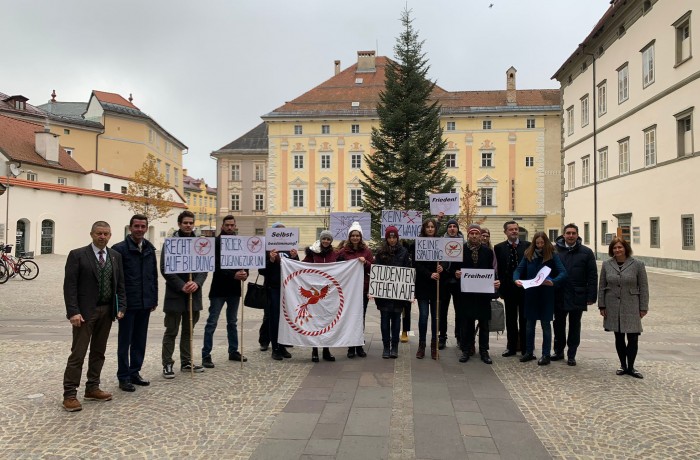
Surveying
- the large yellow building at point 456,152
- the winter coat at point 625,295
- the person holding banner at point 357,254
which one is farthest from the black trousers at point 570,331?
the large yellow building at point 456,152

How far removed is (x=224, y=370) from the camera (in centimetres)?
639

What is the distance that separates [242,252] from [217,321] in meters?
1.06

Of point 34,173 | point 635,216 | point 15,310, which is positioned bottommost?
point 15,310

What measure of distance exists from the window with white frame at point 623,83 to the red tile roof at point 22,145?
139 feet

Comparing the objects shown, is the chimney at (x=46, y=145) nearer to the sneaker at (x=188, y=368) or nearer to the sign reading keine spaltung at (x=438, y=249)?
the sneaker at (x=188, y=368)

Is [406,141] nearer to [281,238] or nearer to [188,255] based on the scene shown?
[281,238]

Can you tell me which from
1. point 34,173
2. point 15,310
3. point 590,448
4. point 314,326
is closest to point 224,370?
point 314,326

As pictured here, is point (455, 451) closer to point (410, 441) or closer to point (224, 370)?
point (410, 441)

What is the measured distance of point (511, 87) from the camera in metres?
55.4

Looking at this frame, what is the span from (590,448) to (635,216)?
28.4 meters

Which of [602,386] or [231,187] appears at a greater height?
[231,187]

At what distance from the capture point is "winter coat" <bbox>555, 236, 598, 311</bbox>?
666 centimetres

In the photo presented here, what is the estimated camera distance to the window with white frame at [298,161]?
2219 inches

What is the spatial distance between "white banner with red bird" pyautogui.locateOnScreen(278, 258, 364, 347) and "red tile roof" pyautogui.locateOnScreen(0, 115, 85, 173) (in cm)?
3860
